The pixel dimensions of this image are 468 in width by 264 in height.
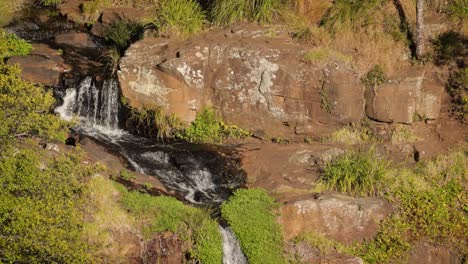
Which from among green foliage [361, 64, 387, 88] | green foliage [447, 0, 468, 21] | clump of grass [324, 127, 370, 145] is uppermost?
green foliage [447, 0, 468, 21]

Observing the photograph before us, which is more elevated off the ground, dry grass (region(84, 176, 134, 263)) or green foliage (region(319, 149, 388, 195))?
green foliage (region(319, 149, 388, 195))

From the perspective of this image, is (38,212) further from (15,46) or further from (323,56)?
(15,46)

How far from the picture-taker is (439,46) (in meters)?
15.7

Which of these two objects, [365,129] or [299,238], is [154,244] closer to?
[299,238]

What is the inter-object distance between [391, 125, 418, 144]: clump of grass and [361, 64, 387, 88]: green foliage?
1284 mm

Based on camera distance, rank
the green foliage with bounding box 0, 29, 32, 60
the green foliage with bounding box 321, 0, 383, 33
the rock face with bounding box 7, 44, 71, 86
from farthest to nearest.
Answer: the green foliage with bounding box 0, 29, 32, 60 < the rock face with bounding box 7, 44, 71, 86 < the green foliage with bounding box 321, 0, 383, 33

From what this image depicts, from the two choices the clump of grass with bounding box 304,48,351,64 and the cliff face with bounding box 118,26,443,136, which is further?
the clump of grass with bounding box 304,48,351,64

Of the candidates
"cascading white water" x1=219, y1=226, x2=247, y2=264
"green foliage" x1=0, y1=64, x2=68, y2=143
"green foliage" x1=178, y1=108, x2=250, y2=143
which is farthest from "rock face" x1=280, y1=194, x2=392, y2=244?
"green foliage" x1=0, y1=64, x2=68, y2=143

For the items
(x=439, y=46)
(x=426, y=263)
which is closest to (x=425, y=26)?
(x=439, y=46)

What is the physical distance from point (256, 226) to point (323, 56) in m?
5.34

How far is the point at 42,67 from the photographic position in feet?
56.8

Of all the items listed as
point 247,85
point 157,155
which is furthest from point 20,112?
point 247,85

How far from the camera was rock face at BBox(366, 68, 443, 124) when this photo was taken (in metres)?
15.0

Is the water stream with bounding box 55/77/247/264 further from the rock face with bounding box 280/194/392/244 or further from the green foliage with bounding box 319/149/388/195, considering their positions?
the green foliage with bounding box 319/149/388/195
